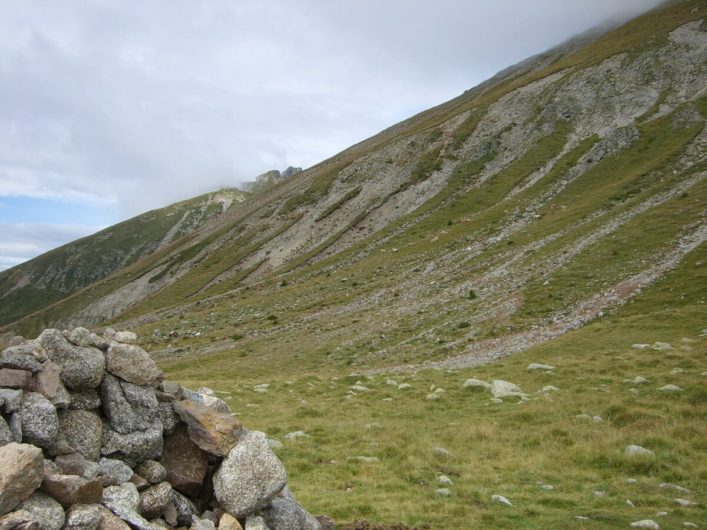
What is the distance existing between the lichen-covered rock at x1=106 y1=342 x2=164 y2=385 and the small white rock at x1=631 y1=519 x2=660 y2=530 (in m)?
11.8

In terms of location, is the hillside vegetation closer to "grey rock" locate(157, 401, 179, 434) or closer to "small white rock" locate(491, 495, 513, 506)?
"small white rock" locate(491, 495, 513, 506)

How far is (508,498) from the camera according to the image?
14.6 metres

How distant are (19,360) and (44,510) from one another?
2.80 meters

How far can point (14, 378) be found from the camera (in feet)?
28.9

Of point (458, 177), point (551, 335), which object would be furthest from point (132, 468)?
point (458, 177)

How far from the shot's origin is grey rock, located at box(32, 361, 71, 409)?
9156 mm

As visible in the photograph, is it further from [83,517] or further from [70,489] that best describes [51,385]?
[83,517]

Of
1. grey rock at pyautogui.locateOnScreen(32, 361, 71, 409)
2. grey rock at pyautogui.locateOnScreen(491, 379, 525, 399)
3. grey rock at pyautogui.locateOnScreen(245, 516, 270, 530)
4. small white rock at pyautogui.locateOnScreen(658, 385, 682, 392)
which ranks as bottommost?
small white rock at pyautogui.locateOnScreen(658, 385, 682, 392)

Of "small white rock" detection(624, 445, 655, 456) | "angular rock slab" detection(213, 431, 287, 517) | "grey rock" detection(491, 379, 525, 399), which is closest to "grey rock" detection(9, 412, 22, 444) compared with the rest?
"angular rock slab" detection(213, 431, 287, 517)

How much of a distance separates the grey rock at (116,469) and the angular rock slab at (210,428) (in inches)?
58.5

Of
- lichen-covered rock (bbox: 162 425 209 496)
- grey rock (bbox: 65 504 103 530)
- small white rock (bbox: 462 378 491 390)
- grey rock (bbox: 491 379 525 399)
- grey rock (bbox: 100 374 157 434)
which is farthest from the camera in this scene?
small white rock (bbox: 462 378 491 390)

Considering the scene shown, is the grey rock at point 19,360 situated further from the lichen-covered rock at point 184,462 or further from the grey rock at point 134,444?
the lichen-covered rock at point 184,462

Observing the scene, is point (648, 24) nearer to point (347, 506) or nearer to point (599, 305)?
point (599, 305)

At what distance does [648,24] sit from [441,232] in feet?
330
